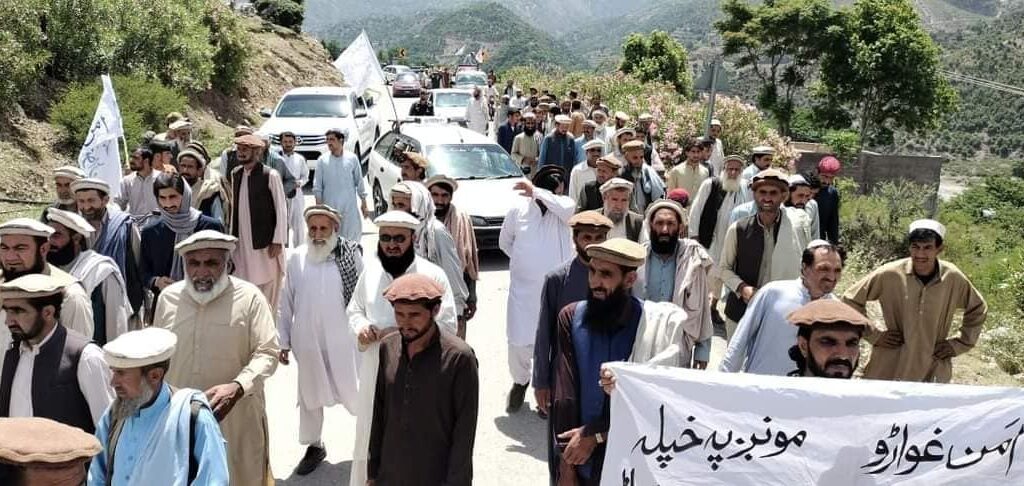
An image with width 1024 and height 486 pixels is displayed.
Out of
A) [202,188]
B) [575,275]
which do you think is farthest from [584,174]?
[575,275]

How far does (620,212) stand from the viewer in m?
5.84

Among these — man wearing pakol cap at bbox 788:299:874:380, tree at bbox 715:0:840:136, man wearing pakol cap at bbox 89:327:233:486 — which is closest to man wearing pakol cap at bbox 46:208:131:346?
man wearing pakol cap at bbox 89:327:233:486

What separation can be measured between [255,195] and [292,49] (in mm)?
30653

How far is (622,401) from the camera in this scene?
3.30 m

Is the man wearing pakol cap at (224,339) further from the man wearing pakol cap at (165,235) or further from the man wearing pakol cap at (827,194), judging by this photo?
the man wearing pakol cap at (827,194)

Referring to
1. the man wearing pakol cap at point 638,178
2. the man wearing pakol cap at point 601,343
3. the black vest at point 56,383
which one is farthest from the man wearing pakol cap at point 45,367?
the man wearing pakol cap at point 638,178

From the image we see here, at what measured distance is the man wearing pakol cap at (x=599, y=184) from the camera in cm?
712

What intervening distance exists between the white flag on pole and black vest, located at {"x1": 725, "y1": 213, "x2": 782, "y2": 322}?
9.33 metres

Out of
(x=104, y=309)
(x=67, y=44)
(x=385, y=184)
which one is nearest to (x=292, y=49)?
(x=67, y=44)

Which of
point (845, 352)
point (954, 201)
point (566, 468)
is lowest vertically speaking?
point (954, 201)

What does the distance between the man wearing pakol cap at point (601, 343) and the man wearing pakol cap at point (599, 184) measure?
349cm

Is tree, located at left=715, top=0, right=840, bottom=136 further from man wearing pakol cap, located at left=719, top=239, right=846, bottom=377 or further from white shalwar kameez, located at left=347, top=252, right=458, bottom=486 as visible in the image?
white shalwar kameez, located at left=347, top=252, right=458, bottom=486

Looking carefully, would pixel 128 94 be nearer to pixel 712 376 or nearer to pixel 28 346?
pixel 28 346

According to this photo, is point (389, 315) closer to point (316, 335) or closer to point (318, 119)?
point (316, 335)
